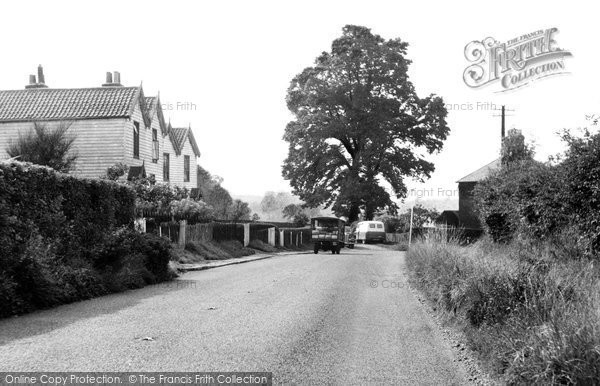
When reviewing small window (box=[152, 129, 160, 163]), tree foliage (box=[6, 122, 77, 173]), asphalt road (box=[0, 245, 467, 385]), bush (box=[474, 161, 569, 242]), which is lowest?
asphalt road (box=[0, 245, 467, 385])

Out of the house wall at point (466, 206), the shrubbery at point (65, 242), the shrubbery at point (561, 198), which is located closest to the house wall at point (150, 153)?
the shrubbery at point (65, 242)

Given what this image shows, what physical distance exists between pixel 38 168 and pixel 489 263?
910cm

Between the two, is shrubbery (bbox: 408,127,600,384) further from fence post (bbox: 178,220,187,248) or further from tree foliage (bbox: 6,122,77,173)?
tree foliage (bbox: 6,122,77,173)

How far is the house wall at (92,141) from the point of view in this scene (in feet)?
102

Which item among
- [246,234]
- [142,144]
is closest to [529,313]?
[246,234]

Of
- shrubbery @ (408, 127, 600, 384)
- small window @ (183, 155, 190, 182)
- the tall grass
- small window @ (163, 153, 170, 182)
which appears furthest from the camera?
small window @ (183, 155, 190, 182)

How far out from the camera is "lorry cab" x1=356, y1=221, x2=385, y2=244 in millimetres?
55969

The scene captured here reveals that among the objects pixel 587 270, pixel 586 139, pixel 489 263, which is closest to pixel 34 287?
pixel 489 263

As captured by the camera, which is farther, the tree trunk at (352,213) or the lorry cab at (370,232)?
the lorry cab at (370,232)

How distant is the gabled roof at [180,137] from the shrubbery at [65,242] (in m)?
21.8

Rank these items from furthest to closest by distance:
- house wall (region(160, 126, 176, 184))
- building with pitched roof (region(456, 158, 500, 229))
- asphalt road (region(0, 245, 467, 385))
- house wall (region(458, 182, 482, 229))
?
building with pitched roof (region(456, 158, 500, 229))
house wall (region(458, 182, 482, 229))
house wall (region(160, 126, 176, 184))
asphalt road (region(0, 245, 467, 385))

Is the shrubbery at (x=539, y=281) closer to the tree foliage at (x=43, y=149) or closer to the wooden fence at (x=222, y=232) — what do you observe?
the wooden fence at (x=222, y=232)

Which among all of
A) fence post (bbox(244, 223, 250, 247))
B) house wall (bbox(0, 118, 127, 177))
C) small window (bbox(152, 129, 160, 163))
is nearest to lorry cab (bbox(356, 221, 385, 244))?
fence post (bbox(244, 223, 250, 247))

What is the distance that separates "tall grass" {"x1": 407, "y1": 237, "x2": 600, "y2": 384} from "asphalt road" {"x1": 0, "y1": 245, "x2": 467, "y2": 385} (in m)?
0.52
